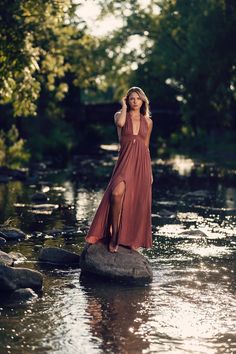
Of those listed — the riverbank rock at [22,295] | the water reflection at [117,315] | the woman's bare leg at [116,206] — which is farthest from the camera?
the woman's bare leg at [116,206]

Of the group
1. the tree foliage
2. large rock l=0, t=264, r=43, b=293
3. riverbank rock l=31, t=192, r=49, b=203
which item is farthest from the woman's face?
the tree foliage

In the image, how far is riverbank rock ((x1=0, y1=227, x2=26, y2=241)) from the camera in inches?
564

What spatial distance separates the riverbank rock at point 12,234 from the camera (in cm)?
1433

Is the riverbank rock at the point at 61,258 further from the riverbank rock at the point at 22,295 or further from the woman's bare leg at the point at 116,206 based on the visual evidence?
the riverbank rock at the point at 22,295

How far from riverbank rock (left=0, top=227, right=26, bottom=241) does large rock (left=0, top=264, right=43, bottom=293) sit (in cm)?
418

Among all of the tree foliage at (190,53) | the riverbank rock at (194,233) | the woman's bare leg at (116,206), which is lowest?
the riverbank rock at (194,233)

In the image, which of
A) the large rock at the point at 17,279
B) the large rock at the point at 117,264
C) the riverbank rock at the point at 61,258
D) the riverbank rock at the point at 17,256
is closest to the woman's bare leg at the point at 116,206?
the large rock at the point at 117,264

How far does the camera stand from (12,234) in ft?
47.4

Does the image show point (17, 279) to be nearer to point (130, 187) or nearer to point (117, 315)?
point (117, 315)

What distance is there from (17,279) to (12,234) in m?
4.44

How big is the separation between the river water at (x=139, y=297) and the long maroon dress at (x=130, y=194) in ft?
2.04

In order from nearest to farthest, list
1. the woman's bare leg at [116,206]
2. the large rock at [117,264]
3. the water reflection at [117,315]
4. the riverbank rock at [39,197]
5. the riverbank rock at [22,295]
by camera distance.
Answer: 1. the water reflection at [117,315]
2. the riverbank rock at [22,295]
3. the large rock at [117,264]
4. the woman's bare leg at [116,206]
5. the riverbank rock at [39,197]

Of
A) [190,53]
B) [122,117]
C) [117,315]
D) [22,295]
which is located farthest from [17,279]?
[190,53]

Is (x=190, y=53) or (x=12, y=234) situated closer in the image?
(x=12, y=234)
